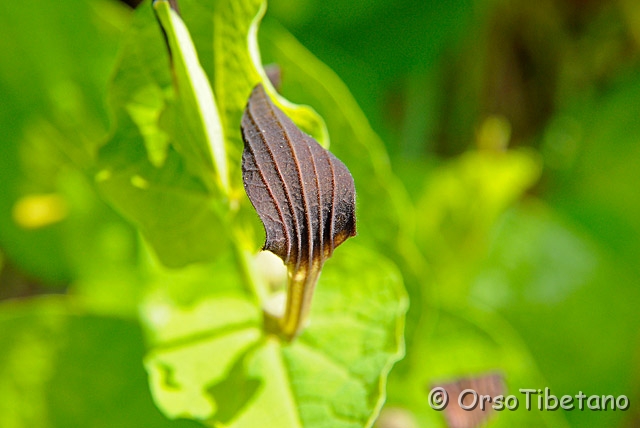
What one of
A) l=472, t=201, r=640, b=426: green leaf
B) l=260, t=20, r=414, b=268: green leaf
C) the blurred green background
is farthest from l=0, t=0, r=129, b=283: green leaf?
l=472, t=201, r=640, b=426: green leaf

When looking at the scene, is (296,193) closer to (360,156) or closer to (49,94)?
(360,156)

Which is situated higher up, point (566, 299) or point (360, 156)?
point (360, 156)

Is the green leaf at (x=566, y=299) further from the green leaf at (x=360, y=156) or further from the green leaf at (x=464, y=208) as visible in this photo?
the green leaf at (x=360, y=156)

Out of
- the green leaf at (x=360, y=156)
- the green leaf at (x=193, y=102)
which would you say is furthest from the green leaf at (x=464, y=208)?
the green leaf at (x=193, y=102)

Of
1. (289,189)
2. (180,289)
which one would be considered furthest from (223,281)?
(289,189)

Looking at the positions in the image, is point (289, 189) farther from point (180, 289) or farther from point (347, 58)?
point (347, 58)

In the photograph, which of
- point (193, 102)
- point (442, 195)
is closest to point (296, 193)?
point (193, 102)
